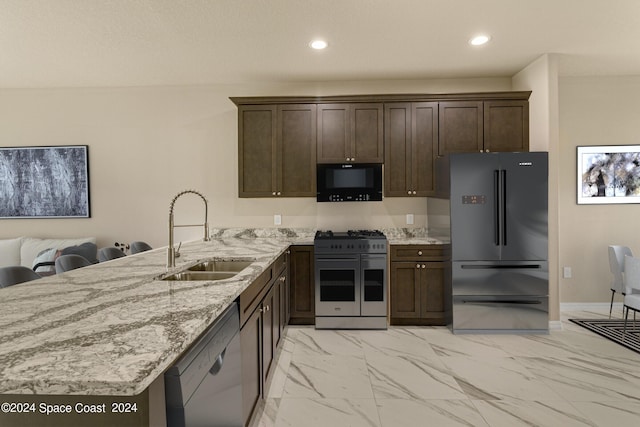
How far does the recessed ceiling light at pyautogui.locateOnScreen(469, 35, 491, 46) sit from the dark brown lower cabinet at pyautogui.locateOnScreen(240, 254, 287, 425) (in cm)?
264

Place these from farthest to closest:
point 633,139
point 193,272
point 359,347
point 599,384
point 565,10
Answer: point 633,139 < point 359,347 < point 565,10 < point 599,384 < point 193,272

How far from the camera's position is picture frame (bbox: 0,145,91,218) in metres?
4.34

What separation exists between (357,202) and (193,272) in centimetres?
241

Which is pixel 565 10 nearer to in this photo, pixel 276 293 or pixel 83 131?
pixel 276 293

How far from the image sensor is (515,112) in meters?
3.82

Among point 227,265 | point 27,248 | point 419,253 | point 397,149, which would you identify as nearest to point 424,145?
point 397,149

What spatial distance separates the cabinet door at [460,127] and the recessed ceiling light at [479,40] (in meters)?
0.67

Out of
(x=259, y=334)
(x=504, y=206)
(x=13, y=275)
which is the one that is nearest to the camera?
(x=259, y=334)

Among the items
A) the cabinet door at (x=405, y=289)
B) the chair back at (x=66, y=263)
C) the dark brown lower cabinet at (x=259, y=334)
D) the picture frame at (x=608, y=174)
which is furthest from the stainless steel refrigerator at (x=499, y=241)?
the chair back at (x=66, y=263)

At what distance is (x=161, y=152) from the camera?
4.31 m

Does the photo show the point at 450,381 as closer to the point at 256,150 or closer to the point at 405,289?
the point at 405,289

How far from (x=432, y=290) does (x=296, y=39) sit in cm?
277

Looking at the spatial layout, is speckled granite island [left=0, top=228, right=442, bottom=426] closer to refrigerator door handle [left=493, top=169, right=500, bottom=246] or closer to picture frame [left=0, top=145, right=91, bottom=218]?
refrigerator door handle [left=493, top=169, right=500, bottom=246]

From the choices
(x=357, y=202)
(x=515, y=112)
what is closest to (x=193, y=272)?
(x=357, y=202)
